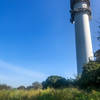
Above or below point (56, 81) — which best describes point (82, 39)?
above

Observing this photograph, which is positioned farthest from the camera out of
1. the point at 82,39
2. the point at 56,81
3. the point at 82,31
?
the point at 82,31

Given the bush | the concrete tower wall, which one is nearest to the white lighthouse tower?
the concrete tower wall

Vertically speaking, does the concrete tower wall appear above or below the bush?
above

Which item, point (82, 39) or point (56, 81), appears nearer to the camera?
point (56, 81)

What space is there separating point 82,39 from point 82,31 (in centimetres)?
229

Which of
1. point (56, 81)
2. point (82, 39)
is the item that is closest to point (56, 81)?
point (56, 81)

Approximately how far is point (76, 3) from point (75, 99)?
36.4 metres

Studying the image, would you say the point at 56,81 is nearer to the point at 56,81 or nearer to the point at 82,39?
the point at 56,81

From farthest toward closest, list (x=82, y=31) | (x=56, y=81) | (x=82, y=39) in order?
(x=82, y=31), (x=82, y=39), (x=56, y=81)

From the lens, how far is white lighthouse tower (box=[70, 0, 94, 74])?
106ft

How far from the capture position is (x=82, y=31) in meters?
34.8

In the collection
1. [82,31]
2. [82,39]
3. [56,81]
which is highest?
[82,31]

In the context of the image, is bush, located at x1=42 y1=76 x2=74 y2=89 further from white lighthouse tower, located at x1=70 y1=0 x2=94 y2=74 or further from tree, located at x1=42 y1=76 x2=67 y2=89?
white lighthouse tower, located at x1=70 y1=0 x2=94 y2=74

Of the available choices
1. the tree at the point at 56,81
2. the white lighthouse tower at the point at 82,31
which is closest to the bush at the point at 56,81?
the tree at the point at 56,81
